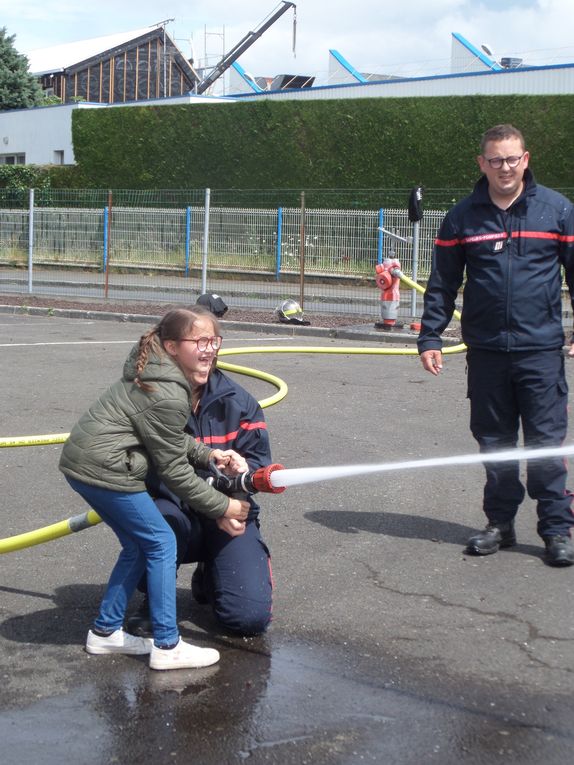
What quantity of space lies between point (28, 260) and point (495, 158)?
61.0 ft

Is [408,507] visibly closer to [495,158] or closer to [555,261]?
[555,261]

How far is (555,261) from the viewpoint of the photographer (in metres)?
5.12

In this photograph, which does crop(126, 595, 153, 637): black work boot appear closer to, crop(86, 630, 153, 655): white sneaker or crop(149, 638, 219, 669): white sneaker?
crop(86, 630, 153, 655): white sneaker

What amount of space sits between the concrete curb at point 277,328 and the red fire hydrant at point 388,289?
24 centimetres

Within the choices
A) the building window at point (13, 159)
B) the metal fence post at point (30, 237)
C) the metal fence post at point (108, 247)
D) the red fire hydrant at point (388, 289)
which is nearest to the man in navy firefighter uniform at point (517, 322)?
the red fire hydrant at point (388, 289)

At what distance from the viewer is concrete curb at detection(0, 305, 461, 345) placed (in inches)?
594

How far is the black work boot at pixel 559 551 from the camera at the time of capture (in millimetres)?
4949

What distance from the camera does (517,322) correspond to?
505 cm

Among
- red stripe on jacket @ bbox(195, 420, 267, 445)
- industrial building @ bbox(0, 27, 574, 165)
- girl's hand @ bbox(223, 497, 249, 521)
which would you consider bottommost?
girl's hand @ bbox(223, 497, 249, 521)

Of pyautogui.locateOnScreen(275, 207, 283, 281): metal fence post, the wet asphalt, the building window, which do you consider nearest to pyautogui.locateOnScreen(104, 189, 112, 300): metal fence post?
pyautogui.locateOnScreen(275, 207, 283, 281): metal fence post

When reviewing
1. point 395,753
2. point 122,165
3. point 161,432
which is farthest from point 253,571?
point 122,165

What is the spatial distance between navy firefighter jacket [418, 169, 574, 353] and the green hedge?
21117 mm

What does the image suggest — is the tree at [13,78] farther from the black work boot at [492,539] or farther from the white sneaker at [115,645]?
the white sneaker at [115,645]

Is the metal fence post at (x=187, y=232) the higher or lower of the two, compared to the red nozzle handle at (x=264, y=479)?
higher
